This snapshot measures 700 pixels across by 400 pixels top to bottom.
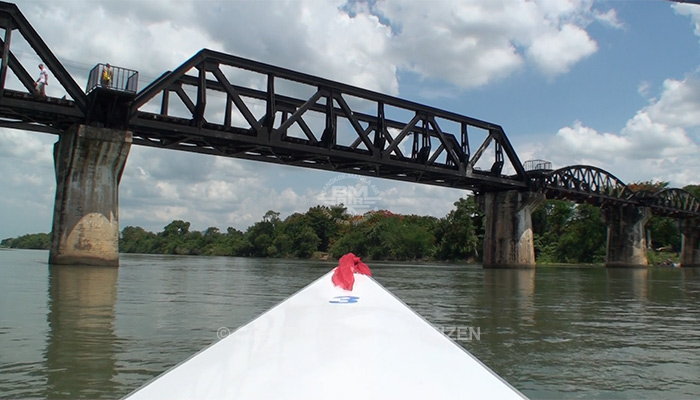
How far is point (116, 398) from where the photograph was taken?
4.41 m

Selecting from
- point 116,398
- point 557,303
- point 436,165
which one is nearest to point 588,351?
point 116,398

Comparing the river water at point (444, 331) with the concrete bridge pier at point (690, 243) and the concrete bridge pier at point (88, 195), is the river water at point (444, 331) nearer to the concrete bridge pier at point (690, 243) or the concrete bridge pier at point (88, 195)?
the concrete bridge pier at point (88, 195)

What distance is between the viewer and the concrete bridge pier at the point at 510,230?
5597cm

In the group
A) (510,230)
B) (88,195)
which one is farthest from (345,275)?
(510,230)

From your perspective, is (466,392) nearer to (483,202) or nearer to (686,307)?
(686,307)

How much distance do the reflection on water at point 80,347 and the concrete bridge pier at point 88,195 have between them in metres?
14.8

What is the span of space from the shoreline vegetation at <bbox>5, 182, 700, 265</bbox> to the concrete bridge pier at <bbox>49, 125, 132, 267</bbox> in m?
81.9

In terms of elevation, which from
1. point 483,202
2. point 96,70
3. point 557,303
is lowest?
point 557,303

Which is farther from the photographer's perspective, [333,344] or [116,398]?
[116,398]

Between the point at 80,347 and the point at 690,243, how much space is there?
105 m

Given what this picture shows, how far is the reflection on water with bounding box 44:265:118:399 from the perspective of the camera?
4801 millimetres

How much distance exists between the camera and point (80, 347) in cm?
657

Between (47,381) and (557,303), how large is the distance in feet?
42.8

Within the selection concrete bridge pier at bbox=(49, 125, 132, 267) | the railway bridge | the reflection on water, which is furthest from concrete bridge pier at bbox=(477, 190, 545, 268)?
the reflection on water
